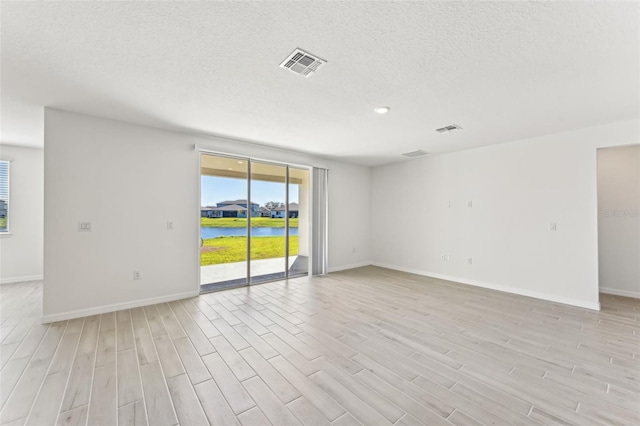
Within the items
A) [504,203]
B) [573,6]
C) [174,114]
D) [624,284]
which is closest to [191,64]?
[174,114]

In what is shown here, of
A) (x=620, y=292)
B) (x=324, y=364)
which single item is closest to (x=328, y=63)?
(x=324, y=364)

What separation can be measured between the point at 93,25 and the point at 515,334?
4873 mm

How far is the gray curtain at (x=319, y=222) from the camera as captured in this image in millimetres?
5824

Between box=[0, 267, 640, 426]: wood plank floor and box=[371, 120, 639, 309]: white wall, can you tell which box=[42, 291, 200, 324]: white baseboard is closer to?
box=[0, 267, 640, 426]: wood plank floor

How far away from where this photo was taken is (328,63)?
221 centimetres

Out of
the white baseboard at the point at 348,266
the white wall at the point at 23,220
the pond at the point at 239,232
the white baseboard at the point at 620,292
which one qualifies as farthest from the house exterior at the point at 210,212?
the white baseboard at the point at 620,292

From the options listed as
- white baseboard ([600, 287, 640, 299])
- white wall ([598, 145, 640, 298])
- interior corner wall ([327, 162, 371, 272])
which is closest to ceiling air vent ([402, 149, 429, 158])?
interior corner wall ([327, 162, 371, 272])

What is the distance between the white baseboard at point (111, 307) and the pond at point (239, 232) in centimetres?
103

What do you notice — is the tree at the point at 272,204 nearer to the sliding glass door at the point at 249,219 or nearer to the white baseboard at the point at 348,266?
the sliding glass door at the point at 249,219

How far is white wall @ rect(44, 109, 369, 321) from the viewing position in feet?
10.8

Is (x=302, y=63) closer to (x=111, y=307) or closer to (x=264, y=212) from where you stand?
(x=264, y=212)

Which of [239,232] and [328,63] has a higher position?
[328,63]

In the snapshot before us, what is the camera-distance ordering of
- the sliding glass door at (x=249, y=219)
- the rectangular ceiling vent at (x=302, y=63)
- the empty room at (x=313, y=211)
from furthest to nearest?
the sliding glass door at (x=249, y=219)
the rectangular ceiling vent at (x=302, y=63)
the empty room at (x=313, y=211)

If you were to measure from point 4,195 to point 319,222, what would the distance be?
6194mm
